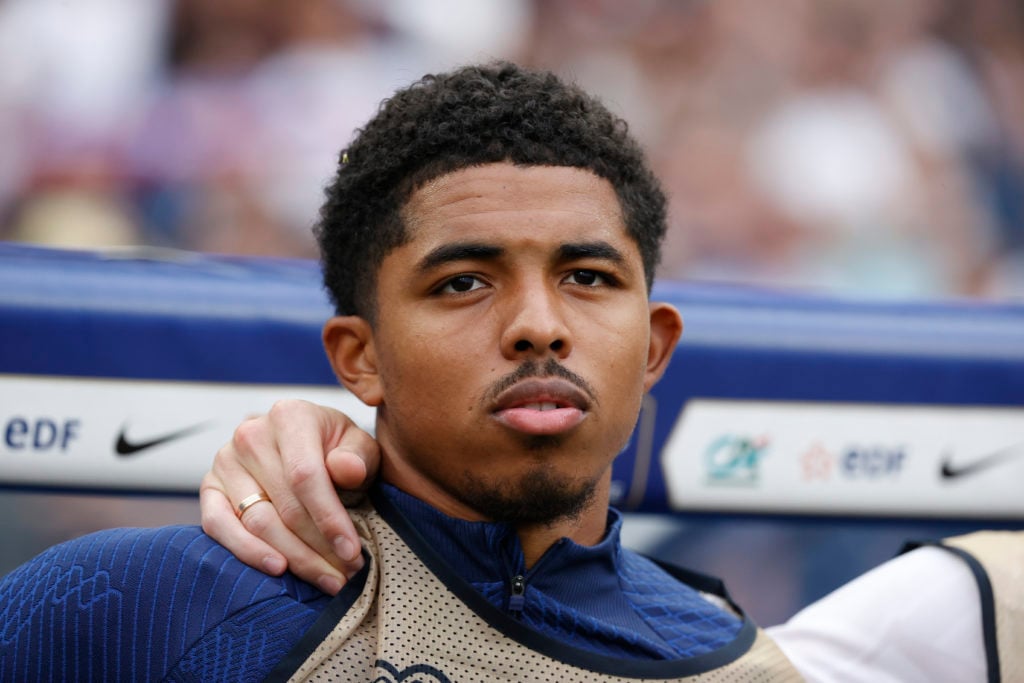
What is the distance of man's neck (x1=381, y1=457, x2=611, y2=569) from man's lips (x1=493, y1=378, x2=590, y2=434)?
0.63 feet

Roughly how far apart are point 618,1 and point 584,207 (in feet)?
15.8

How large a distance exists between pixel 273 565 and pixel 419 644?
0.23 meters

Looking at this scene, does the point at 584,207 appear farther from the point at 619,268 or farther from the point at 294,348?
the point at 294,348

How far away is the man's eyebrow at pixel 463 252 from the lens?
168 cm

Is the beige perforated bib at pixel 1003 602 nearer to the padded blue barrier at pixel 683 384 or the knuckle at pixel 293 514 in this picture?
the padded blue barrier at pixel 683 384

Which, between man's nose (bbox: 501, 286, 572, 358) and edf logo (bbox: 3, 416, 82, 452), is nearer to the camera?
man's nose (bbox: 501, 286, 572, 358)

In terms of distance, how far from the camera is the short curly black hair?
70.3 inches

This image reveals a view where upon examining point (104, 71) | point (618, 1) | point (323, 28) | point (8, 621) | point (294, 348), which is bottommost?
point (8, 621)

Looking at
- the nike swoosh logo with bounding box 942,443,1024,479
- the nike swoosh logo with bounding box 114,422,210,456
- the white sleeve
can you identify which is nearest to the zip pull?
the white sleeve

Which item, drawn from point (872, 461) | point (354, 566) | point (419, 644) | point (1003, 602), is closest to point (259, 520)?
point (354, 566)

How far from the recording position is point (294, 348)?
2318mm

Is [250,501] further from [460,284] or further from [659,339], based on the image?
[659,339]

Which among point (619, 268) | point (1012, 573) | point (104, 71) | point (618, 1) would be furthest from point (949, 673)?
point (618, 1)

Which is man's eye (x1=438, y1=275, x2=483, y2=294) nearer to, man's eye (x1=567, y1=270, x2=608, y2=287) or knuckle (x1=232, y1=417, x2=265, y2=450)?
man's eye (x1=567, y1=270, x2=608, y2=287)
